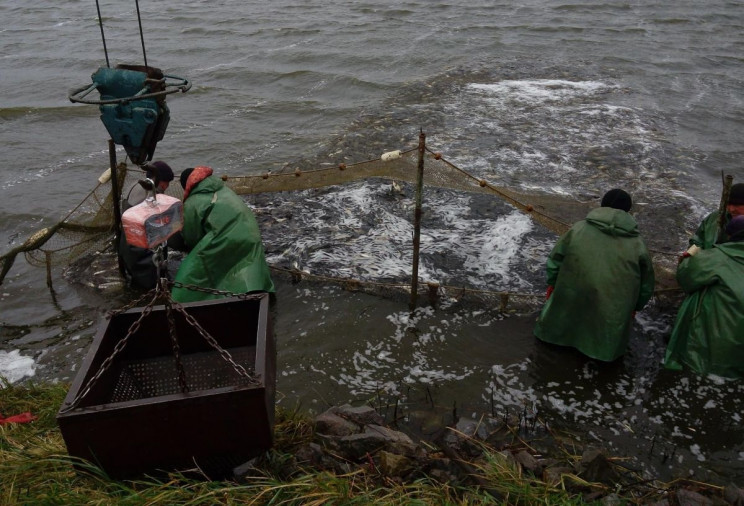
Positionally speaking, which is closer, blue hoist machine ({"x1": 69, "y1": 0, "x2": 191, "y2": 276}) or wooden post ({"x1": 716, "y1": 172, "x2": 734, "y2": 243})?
wooden post ({"x1": 716, "y1": 172, "x2": 734, "y2": 243})

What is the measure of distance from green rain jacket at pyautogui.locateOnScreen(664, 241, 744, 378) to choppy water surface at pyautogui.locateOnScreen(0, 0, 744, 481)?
296mm

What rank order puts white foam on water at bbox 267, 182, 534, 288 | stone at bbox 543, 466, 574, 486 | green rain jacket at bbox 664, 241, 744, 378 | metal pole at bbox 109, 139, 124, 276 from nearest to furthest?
stone at bbox 543, 466, 574, 486
green rain jacket at bbox 664, 241, 744, 378
metal pole at bbox 109, 139, 124, 276
white foam on water at bbox 267, 182, 534, 288

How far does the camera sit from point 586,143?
442 inches

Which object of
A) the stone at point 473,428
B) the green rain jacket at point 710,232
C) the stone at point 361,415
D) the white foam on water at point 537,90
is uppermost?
the white foam on water at point 537,90

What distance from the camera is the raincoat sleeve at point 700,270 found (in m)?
5.10

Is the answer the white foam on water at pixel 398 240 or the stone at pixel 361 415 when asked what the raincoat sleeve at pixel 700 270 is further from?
the stone at pixel 361 415

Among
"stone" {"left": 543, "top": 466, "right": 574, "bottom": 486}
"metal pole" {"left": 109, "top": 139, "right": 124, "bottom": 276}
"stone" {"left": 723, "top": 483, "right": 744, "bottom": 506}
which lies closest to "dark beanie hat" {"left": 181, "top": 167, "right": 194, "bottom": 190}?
"metal pole" {"left": 109, "top": 139, "right": 124, "bottom": 276}

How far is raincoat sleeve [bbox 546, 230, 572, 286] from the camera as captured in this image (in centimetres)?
541

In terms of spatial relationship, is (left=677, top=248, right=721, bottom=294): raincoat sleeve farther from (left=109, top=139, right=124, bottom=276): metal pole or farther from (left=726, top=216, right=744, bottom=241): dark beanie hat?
(left=109, top=139, right=124, bottom=276): metal pole

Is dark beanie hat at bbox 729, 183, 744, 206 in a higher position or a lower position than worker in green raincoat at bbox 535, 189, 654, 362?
higher

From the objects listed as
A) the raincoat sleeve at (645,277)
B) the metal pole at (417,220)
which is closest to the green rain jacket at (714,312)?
the raincoat sleeve at (645,277)

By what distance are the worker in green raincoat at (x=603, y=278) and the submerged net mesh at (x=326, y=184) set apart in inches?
36.4

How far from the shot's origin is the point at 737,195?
532cm

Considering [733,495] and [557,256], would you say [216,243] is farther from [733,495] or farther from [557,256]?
[733,495]
